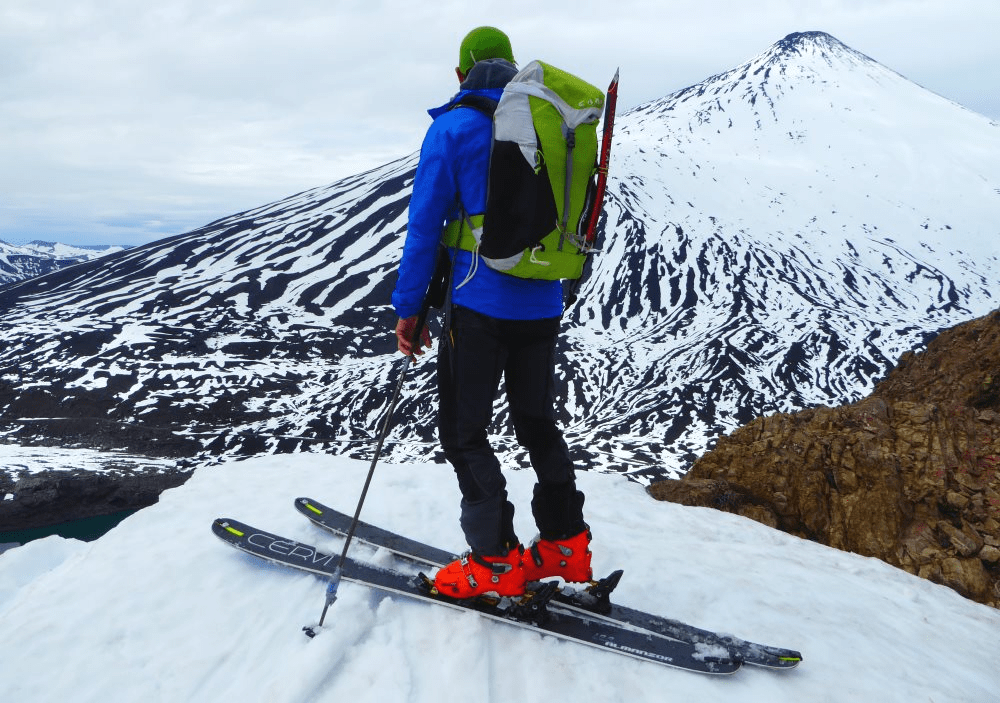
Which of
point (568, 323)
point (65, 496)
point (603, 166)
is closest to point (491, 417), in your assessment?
point (603, 166)

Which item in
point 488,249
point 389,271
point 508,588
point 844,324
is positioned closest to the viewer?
point 488,249

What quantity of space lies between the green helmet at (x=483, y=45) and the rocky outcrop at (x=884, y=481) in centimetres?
726

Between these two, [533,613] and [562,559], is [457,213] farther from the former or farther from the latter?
[533,613]

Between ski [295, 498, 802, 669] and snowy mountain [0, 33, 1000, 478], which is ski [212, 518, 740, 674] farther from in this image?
snowy mountain [0, 33, 1000, 478]

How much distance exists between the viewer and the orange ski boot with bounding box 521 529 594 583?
4.64 m

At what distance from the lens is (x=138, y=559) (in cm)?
503

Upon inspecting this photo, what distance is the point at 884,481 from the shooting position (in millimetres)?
8430

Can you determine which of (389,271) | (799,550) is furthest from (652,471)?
(389,271)

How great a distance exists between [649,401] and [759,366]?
94.0 feet

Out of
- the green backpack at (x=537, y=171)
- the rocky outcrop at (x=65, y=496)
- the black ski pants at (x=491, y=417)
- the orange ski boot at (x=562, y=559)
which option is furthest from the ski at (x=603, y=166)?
Answer: the rocky outcrop at (x=65, y=496)

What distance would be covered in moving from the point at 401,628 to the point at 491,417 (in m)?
1.66

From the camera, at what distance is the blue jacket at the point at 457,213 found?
3.89m

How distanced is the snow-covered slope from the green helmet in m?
4.06

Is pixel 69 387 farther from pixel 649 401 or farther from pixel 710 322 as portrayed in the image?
pixel 710 322
